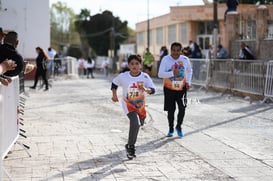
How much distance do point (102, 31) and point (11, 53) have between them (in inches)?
2580

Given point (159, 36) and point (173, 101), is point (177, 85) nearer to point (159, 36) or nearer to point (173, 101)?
point (173, 101)

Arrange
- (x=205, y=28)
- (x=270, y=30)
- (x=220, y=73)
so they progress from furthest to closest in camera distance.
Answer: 1. (x=205, y=28)
2. (x=270, y=30)
3. (x=220, y=73)

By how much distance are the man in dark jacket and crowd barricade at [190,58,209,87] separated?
1236 centimetres

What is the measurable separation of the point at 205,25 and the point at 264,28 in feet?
67.1

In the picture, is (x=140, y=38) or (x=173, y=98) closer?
(x=173, y=98)

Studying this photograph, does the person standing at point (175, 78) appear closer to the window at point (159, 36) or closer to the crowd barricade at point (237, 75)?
the crowd barricade at point (237, 75)

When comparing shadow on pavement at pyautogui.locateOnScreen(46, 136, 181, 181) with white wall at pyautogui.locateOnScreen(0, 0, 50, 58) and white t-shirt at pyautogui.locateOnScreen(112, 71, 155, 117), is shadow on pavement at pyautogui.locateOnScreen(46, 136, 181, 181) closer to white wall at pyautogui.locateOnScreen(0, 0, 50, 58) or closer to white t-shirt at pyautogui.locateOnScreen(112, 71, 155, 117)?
white t-shirt at pyautogui.locateOnScreen(112, 71, 155, 117)

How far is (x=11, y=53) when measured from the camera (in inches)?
280

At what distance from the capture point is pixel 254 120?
428 inches

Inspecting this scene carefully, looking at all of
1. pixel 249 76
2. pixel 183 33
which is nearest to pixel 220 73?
pixel 249 76

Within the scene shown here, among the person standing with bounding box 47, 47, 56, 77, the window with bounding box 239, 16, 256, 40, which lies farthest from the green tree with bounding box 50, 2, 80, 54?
the window with bounding box 239, 16, 256, 40

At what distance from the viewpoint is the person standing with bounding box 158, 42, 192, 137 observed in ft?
28.3

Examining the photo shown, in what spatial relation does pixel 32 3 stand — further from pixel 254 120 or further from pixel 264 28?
pixel 254 120

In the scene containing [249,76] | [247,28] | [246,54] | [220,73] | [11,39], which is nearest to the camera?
[11,39]
